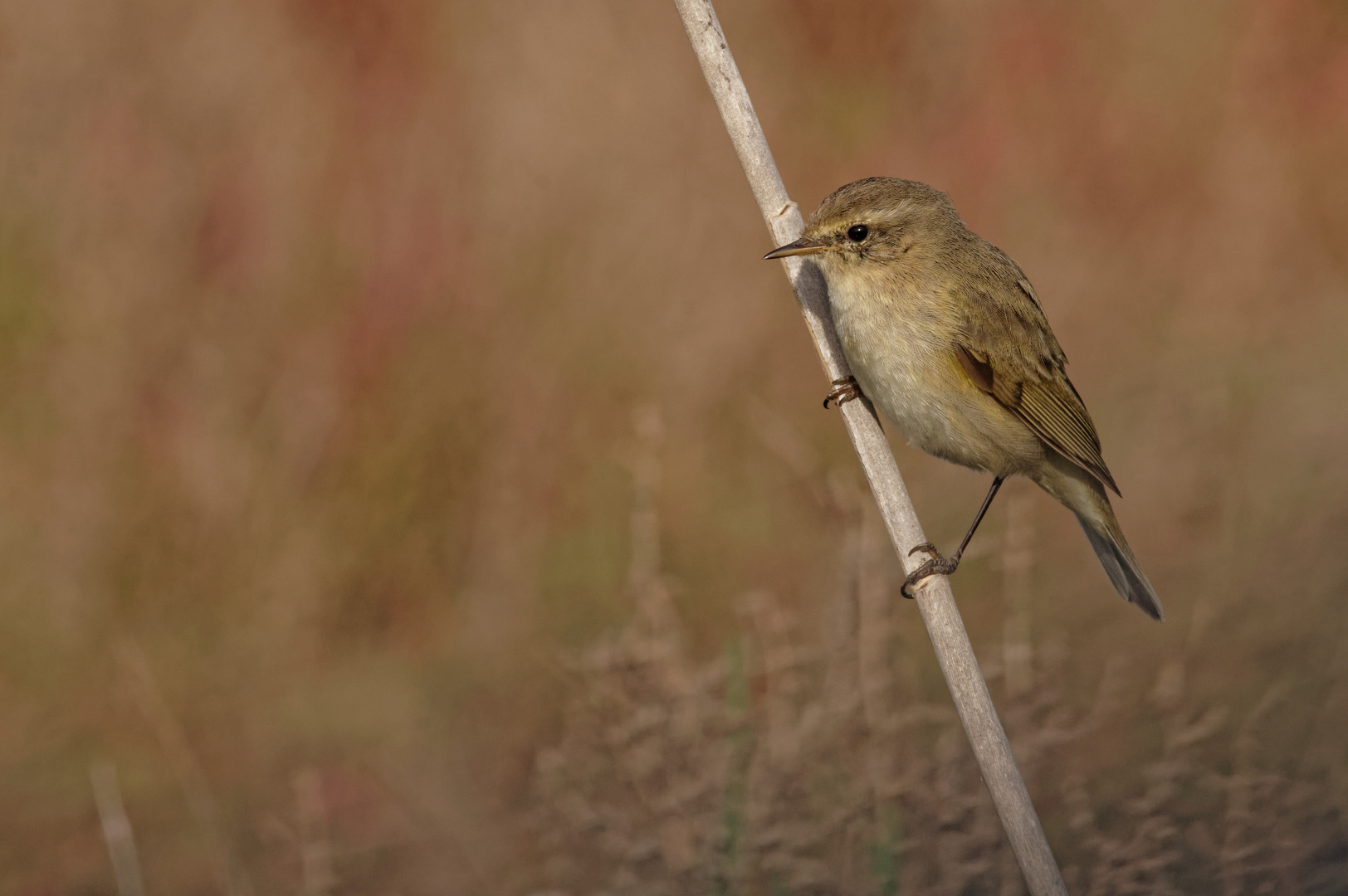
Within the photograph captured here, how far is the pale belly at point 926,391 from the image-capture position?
2.73m

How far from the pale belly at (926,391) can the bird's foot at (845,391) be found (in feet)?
0.07

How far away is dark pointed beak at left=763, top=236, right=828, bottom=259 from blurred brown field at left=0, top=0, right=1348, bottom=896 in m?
0.72

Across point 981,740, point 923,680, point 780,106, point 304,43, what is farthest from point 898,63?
point 981,740

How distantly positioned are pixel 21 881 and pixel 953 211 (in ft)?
11.0

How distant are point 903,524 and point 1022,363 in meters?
0.96

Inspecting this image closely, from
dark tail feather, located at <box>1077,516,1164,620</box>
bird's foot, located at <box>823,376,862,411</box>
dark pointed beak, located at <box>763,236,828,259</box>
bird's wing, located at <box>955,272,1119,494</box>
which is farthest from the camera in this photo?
dark tail feather, located at <box>1077,516,1164,620</box>

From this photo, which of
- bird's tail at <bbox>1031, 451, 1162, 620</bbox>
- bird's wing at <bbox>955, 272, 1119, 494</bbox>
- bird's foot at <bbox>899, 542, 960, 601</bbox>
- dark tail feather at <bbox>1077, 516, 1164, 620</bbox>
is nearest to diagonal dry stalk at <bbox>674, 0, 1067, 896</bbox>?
bird's foot at <bbox>899, 542, 960, 601</bbox>

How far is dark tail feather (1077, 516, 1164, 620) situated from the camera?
3152 mm

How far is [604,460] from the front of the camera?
516 centimetres

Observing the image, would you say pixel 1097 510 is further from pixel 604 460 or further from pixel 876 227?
pixel 604 460

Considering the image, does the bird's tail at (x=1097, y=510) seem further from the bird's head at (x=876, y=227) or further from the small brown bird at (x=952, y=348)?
the bird's head at (x=876, y=227)

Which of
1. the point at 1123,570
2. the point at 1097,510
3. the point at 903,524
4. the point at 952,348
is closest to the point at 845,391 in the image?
the point at 952,348

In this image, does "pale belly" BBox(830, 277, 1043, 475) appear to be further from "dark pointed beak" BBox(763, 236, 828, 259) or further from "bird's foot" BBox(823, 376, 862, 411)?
"dark pointed beak" BBox(763, 236, 828, 259)

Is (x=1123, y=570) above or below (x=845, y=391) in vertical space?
below
